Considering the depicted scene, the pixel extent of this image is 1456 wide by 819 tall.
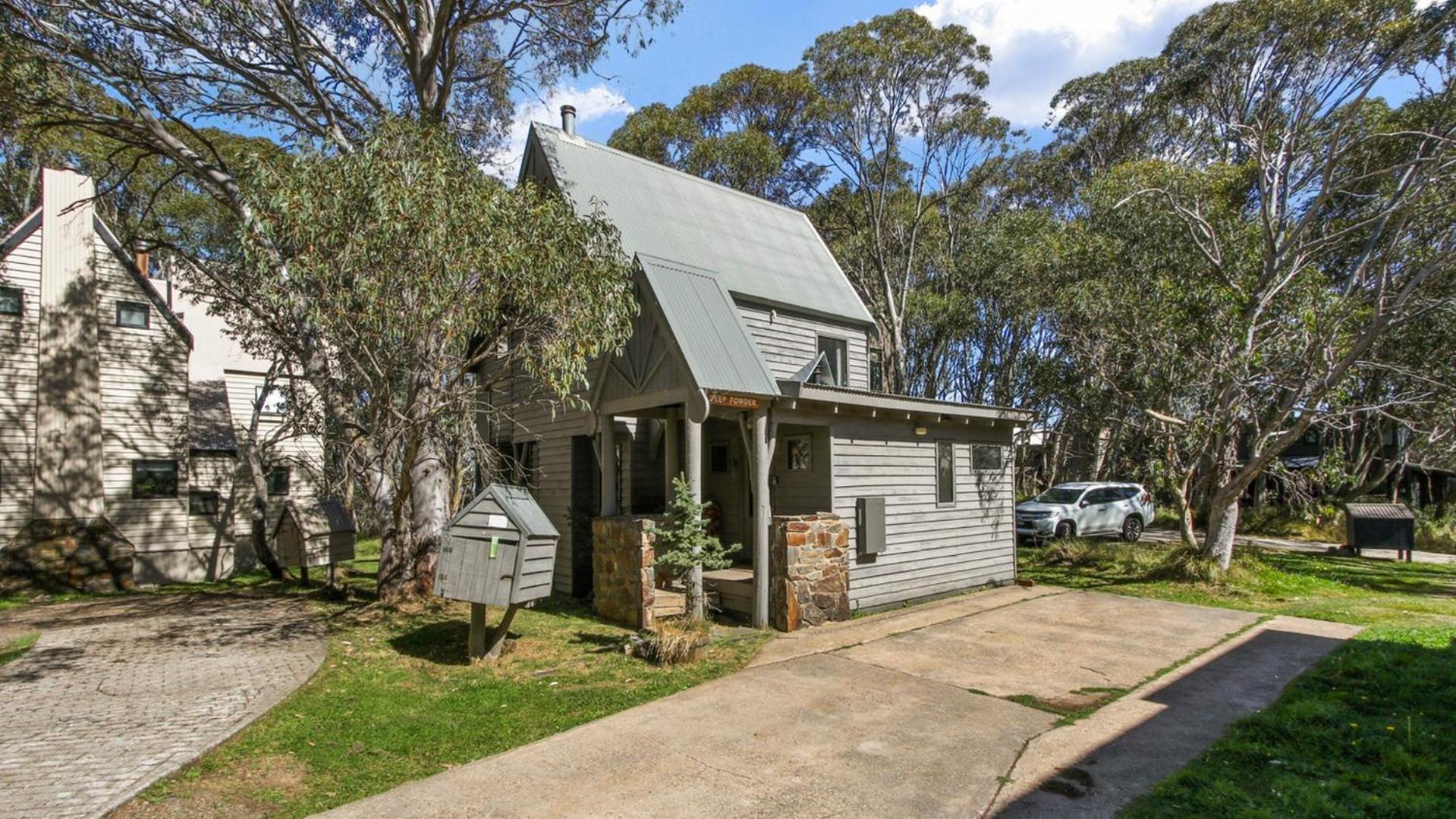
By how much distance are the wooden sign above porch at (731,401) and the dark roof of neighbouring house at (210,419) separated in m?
15.3

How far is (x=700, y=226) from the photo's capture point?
45.1 ft

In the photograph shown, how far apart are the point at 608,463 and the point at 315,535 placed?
6364 millimetres

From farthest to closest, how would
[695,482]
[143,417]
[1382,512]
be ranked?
[143,417]
[1382,512]
[695,482]

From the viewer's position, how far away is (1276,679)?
6613 millimetres

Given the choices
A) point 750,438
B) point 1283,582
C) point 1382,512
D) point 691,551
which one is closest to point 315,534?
point 691,551

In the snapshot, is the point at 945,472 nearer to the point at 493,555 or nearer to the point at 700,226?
the point at 700,226

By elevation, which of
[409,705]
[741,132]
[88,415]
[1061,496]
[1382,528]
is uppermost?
[741,132]

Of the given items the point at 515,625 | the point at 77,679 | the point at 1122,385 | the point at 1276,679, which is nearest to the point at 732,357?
the point at 515,625

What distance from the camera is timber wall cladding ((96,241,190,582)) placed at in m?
15.5

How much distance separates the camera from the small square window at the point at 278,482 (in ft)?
63.0

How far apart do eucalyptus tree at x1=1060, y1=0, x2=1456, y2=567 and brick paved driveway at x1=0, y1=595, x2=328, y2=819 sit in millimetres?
14358

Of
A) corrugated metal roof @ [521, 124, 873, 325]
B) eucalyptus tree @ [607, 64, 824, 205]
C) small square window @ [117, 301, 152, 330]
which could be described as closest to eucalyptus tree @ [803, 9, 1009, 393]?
eucalyptus tree @ [607, 64, 824, 205]

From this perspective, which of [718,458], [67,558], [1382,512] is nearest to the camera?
[718,458]

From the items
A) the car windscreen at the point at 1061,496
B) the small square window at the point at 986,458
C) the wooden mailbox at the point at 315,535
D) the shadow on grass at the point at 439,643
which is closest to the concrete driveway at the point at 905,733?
the shadow on grass at the point at 439,643
